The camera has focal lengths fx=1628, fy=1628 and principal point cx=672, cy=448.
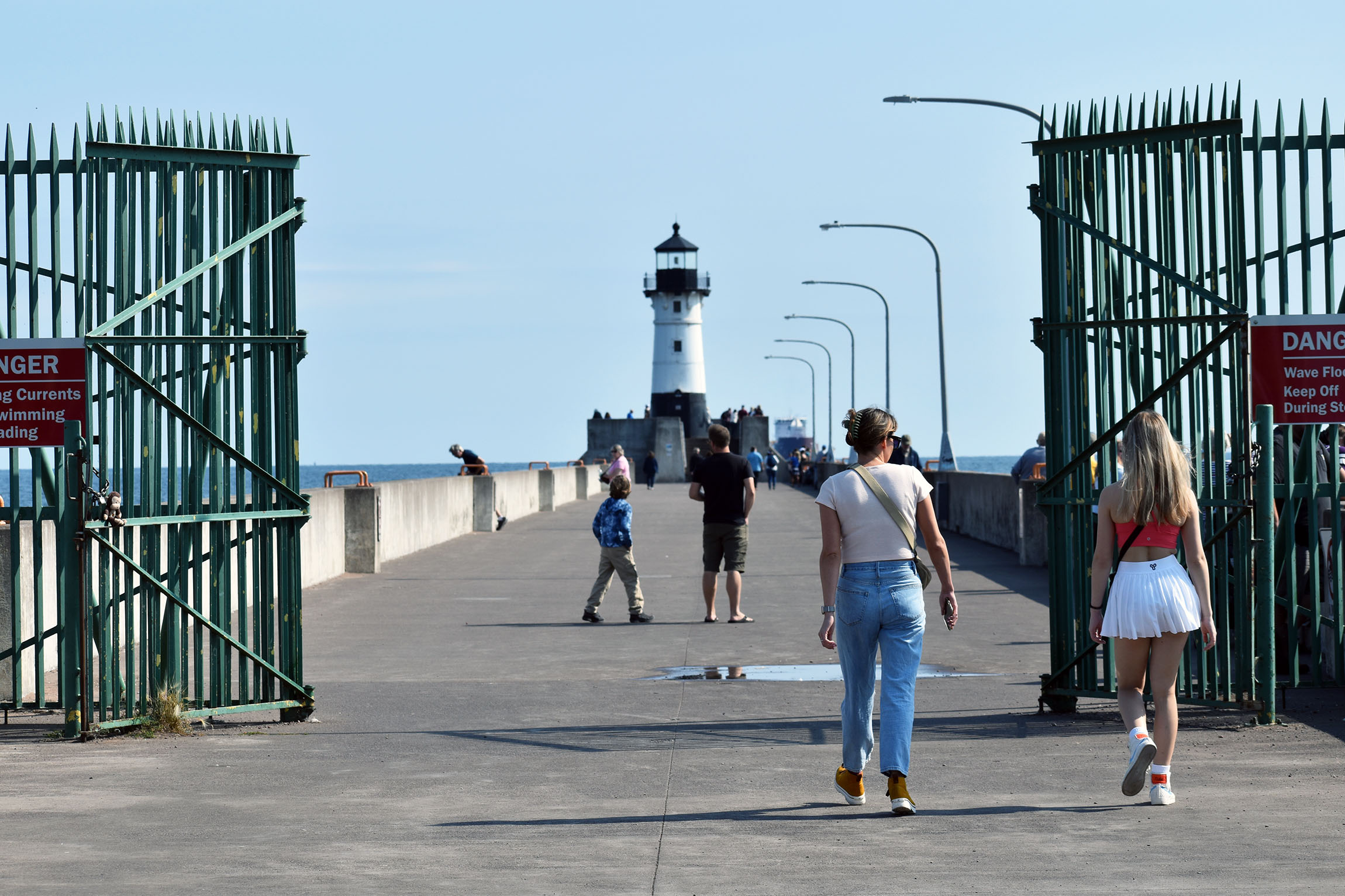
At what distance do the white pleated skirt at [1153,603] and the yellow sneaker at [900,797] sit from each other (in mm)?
1139

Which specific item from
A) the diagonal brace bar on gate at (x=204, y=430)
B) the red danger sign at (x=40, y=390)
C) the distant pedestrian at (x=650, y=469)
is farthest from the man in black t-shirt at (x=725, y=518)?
the distant pedestrian at (x=650, y=469)

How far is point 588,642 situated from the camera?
1380 centimetres

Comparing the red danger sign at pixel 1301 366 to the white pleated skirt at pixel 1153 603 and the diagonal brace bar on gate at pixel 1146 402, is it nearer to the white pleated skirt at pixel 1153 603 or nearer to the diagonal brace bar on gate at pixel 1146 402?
the diagonal brace bar on gate at pixel 1146 402

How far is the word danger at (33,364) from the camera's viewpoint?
893 centimetres

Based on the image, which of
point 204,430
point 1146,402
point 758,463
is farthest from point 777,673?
point 758,463

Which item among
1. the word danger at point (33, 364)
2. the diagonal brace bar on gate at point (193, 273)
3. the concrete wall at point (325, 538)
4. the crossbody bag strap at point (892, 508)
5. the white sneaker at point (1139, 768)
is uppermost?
the diagonal brace bar on gate at point (193, 273)

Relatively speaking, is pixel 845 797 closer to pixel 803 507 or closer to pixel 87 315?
pixel 87 315

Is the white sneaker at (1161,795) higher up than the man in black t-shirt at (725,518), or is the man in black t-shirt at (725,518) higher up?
the man in black t-shirt at (725,518)

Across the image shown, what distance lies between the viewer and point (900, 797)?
680 centimetres

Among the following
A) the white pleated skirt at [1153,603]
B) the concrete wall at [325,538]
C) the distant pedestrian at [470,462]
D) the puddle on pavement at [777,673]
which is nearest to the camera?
the white pleated skirt at [1153,603]

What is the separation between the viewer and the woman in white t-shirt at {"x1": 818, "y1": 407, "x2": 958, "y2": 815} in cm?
684

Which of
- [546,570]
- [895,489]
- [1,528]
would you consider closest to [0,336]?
[1,528]

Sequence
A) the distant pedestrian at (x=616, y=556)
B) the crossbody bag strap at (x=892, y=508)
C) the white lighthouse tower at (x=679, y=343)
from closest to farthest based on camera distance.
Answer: the crossbody bag strap at (x=892, y=508), the distant pedestrian at (x=616, y=556), the white lighthouse tower at (x=679, y=343)

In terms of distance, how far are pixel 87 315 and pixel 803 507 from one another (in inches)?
1449
